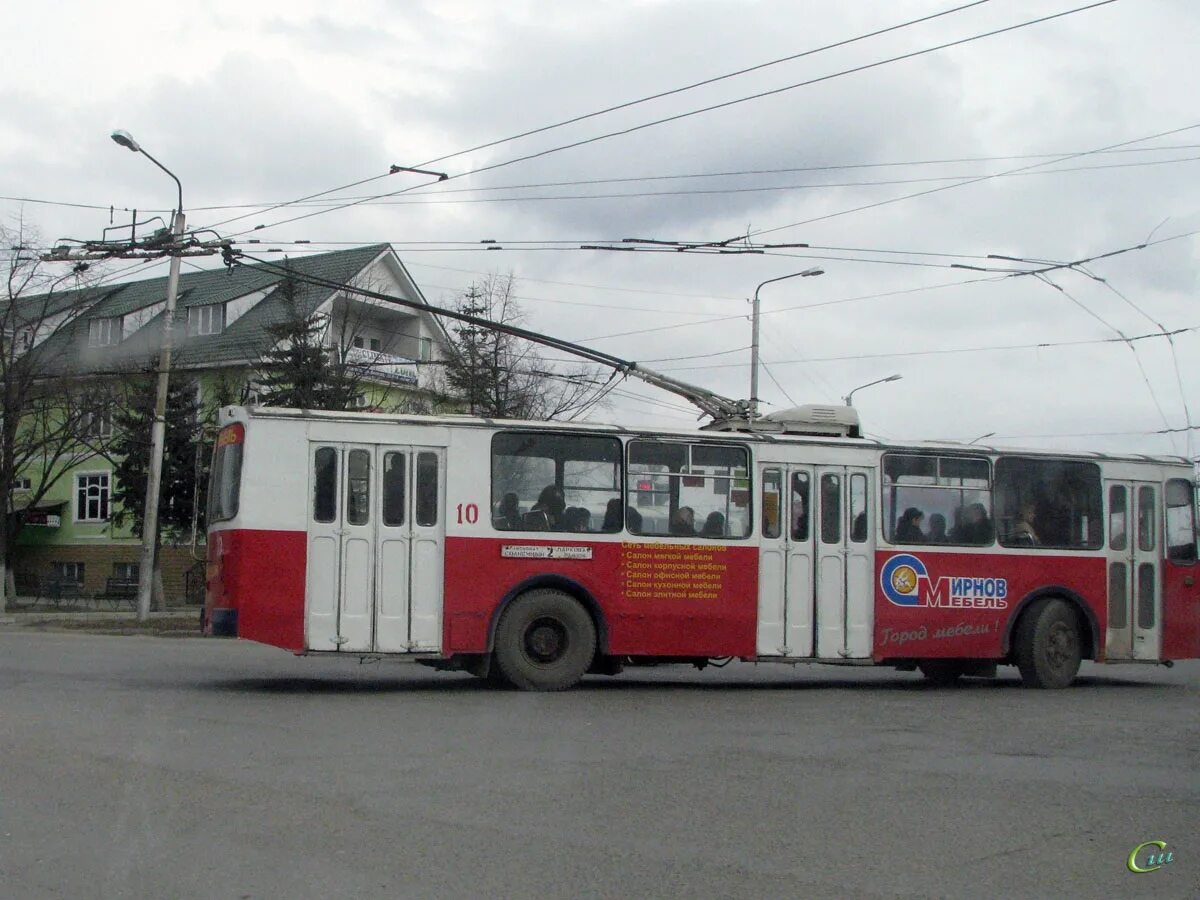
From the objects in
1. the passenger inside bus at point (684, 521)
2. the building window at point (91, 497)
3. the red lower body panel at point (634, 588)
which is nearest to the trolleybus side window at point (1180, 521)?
the red lower body panel at point (634, 588)

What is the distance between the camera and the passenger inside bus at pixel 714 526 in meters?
15.3

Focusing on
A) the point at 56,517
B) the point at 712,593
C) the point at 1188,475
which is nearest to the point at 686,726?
the point at 712,593

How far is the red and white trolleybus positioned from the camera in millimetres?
14078

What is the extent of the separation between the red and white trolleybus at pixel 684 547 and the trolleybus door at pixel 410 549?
0.08ft

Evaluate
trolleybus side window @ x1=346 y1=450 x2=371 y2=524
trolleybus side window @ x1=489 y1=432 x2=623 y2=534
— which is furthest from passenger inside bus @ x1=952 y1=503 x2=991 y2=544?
trolleybus side window @ x1=346 y1=450 x2=371 y2=524

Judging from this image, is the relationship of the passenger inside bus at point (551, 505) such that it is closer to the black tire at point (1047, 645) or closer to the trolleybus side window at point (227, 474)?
the trolleybus side window at point (227, 474)

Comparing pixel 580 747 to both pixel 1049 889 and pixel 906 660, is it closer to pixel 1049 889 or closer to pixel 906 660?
pixel 1049 889

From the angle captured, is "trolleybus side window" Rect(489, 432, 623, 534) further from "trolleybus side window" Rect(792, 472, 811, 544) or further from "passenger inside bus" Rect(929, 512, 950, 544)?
"passenger inside bus" Rect(929, 512, 950, 544)

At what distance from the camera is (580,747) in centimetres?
1046

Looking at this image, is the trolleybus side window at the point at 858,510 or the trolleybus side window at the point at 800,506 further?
the trolleybus side window at the point at 858,510

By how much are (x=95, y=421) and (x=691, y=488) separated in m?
28.5

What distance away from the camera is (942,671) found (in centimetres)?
1736

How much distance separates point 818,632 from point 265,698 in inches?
239

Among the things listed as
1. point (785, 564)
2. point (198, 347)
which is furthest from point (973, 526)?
point (198, 347)
